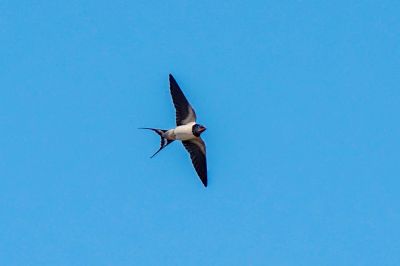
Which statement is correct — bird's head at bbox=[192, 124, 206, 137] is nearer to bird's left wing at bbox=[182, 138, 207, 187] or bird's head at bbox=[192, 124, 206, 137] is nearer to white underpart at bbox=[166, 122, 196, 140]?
white underpart at bbox=[166, 122, 196, 140]

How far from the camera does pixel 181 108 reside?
45.6ft

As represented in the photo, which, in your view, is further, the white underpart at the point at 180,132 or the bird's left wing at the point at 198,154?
the bird's left wing at the point at 198,154

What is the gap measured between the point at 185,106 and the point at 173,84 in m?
0.61

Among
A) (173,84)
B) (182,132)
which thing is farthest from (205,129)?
(173,84)

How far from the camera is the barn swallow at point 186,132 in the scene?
1327 centimetres

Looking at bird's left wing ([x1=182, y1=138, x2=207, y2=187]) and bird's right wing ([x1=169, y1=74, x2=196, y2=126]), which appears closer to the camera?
bird's right wing ([x1=169, y1=74, x2=196, y2=126])

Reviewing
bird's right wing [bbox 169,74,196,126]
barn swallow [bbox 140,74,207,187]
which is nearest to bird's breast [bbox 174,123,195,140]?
barn swallow [bbox 140,74,207,187]

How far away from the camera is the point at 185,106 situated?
45.8 ft

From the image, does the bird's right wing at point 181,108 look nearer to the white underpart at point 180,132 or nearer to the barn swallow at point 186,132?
the barn swallow at point 186,132

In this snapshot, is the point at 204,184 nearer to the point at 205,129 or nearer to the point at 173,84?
the point at 205,129

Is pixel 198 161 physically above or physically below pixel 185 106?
below

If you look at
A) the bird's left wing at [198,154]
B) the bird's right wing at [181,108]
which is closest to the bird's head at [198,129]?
the bird's right wing at [181,108]

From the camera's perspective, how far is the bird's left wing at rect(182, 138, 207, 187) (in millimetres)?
14195

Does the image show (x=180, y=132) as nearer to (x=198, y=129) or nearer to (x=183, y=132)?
(x=183, y=132)
